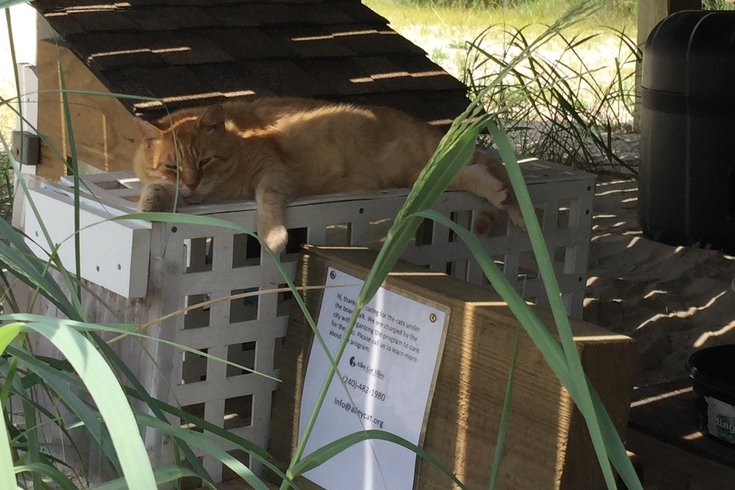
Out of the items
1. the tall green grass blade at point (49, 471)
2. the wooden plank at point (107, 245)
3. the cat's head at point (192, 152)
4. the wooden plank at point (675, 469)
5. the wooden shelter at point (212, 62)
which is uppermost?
the wooden shelter at point (212, 62)

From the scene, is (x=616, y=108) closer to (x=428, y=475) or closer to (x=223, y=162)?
(x=223, y=162)

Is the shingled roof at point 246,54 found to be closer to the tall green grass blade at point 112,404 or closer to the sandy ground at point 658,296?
the sandy ground at point 658,296

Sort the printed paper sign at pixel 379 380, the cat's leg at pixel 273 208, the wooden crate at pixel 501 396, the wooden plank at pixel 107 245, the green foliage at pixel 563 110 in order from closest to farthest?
1. the wooden crate at pixel 501 396
2. the printed paper sign at pixel 379 380
3. the wooden plank at pixel 107 245
4. the cat's leg at pixel 273 208
5. the green foliage at pixel 563 110

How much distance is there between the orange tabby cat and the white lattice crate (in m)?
0.08

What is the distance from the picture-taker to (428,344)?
2.00m

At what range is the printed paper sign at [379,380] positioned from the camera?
201 centimetres

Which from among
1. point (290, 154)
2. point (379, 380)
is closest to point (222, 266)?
point (379, 380)

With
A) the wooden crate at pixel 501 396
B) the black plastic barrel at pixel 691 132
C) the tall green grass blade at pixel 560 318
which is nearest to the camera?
the tall green grass blade at pixel 560 318

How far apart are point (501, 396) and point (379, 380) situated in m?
0.30

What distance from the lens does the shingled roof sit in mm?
3057

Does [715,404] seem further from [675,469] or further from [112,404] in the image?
[112,404]

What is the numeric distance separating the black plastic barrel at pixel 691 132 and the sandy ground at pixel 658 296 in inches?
5.0

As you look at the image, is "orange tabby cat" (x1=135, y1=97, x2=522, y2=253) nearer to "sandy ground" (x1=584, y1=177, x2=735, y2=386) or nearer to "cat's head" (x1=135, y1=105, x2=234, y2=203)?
"cat's head" (x1=135, y1=105, x2=234, y2=203)

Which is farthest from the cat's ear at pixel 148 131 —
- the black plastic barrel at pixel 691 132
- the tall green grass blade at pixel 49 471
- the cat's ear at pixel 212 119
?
the black plastic barrel at pixel 691 132
